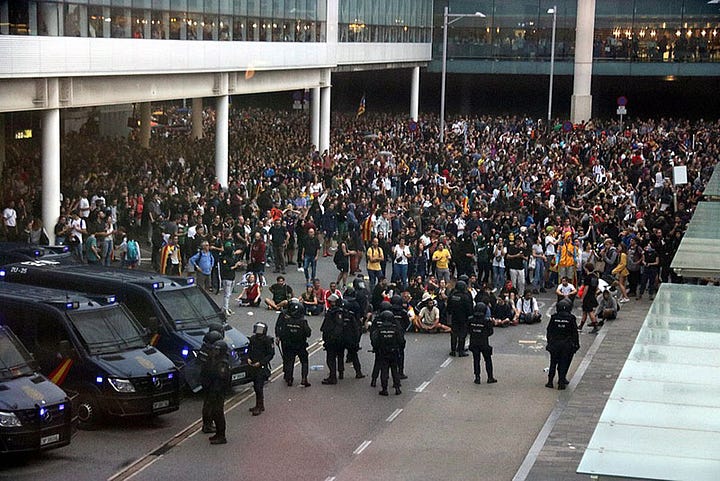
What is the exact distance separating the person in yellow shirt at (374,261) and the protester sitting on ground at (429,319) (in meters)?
3.66

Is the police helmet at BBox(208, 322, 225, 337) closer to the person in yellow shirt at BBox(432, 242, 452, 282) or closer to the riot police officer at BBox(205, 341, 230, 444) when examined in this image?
the riot police officer at BBox(205, 341, 230, 444)

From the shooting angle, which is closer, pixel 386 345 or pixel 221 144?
pixel 386 345

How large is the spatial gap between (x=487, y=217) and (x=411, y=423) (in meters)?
14.9

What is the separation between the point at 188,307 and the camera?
1962cm

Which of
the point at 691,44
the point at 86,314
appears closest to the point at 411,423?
the point at 86,314

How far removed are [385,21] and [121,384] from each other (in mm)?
45767

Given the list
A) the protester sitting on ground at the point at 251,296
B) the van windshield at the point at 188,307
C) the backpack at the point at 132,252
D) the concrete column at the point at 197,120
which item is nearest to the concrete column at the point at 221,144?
the concrete column at the point at 197,120

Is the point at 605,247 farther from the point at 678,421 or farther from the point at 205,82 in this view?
the point at 678,421

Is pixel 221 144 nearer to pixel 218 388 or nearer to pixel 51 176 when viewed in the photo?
pixel 51 176

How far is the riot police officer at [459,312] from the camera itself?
22.1 m

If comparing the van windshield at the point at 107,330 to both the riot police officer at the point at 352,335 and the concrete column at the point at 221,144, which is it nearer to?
the riot police officer at the point at 352,335

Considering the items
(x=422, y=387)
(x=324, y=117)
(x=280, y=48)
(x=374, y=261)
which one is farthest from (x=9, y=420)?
(x=324, y=117)

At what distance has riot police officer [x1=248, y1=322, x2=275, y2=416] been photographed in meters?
18.2

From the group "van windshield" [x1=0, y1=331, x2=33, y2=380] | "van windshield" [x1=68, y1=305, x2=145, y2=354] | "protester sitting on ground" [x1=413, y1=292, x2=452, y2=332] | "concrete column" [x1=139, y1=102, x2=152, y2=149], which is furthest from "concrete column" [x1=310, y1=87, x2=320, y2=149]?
"van windshield" [x1=0, y1=331, x2=33, y2=380]
